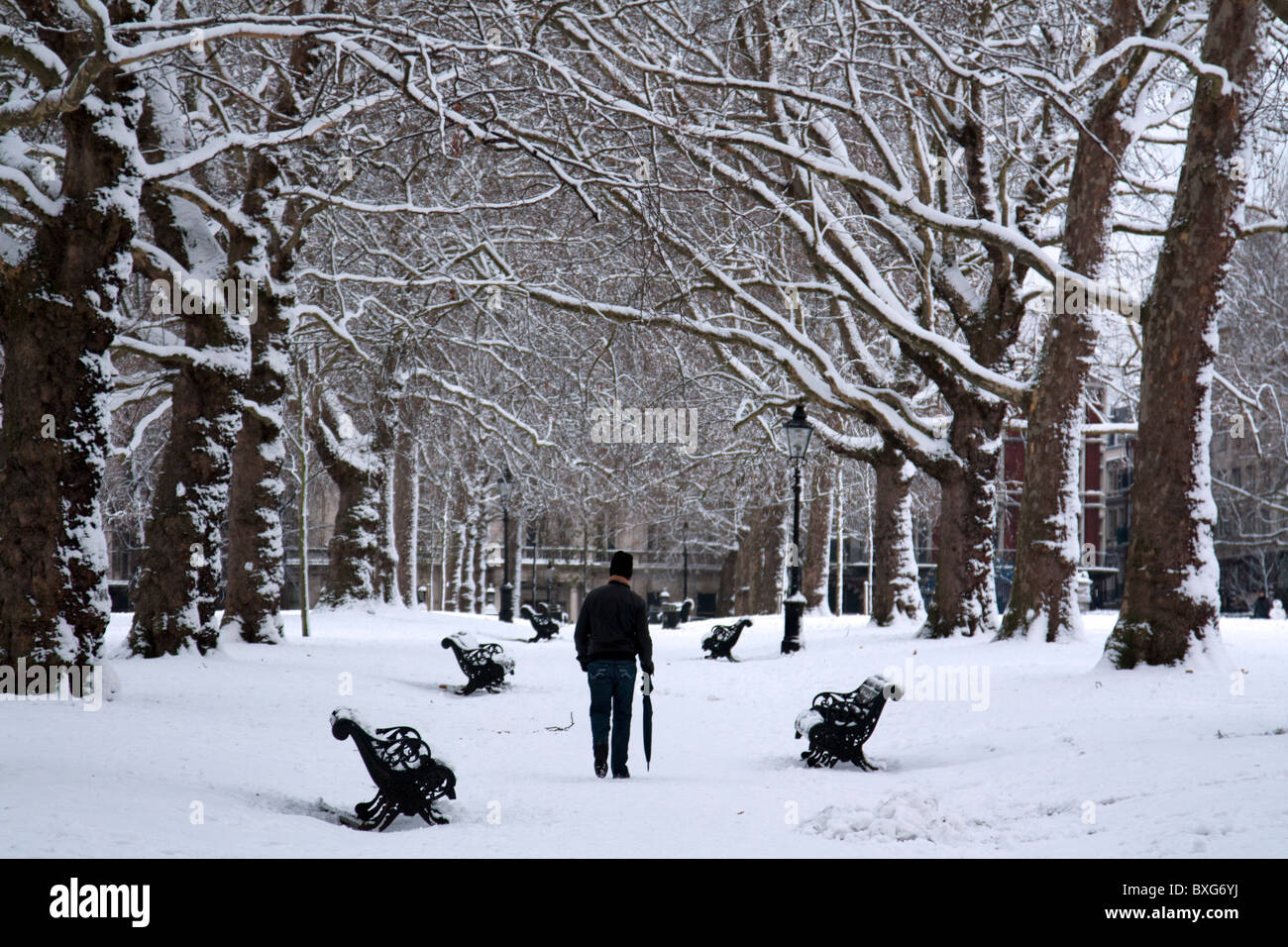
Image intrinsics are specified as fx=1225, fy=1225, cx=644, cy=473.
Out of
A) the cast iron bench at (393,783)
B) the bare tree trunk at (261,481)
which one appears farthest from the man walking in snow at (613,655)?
the bare tree trunk at (261,481)

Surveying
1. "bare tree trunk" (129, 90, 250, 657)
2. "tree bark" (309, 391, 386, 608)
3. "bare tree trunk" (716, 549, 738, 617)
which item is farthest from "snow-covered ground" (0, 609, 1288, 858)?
"bare tree trunk" (716, 549, 738, 617)

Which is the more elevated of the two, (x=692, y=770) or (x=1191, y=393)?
(x=1191, y=393)

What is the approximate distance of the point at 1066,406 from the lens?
1404 centimetres

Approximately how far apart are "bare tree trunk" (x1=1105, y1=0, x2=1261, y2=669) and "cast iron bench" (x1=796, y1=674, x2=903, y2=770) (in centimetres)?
299

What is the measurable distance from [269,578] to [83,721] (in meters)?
7.49

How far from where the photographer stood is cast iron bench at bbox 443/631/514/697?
47.9ft

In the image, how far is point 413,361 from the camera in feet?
66.3

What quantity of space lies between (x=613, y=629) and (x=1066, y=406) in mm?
7655

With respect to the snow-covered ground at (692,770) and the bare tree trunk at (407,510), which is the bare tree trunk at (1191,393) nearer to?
the snow-covered ground at (692,770)

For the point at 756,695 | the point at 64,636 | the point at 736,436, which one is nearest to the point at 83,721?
the point at 64,636

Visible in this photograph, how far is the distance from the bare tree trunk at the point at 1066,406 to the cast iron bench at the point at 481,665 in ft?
20.1

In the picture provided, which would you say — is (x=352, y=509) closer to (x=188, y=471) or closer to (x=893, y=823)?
(x=188, y=471)

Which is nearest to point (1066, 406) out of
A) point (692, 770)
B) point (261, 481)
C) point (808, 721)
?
point (808, 721)

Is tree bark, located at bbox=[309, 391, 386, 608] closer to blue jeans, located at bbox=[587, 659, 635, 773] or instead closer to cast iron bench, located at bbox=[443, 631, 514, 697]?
cast iron bench, located at bbox=[443, 631, 514, 697]
